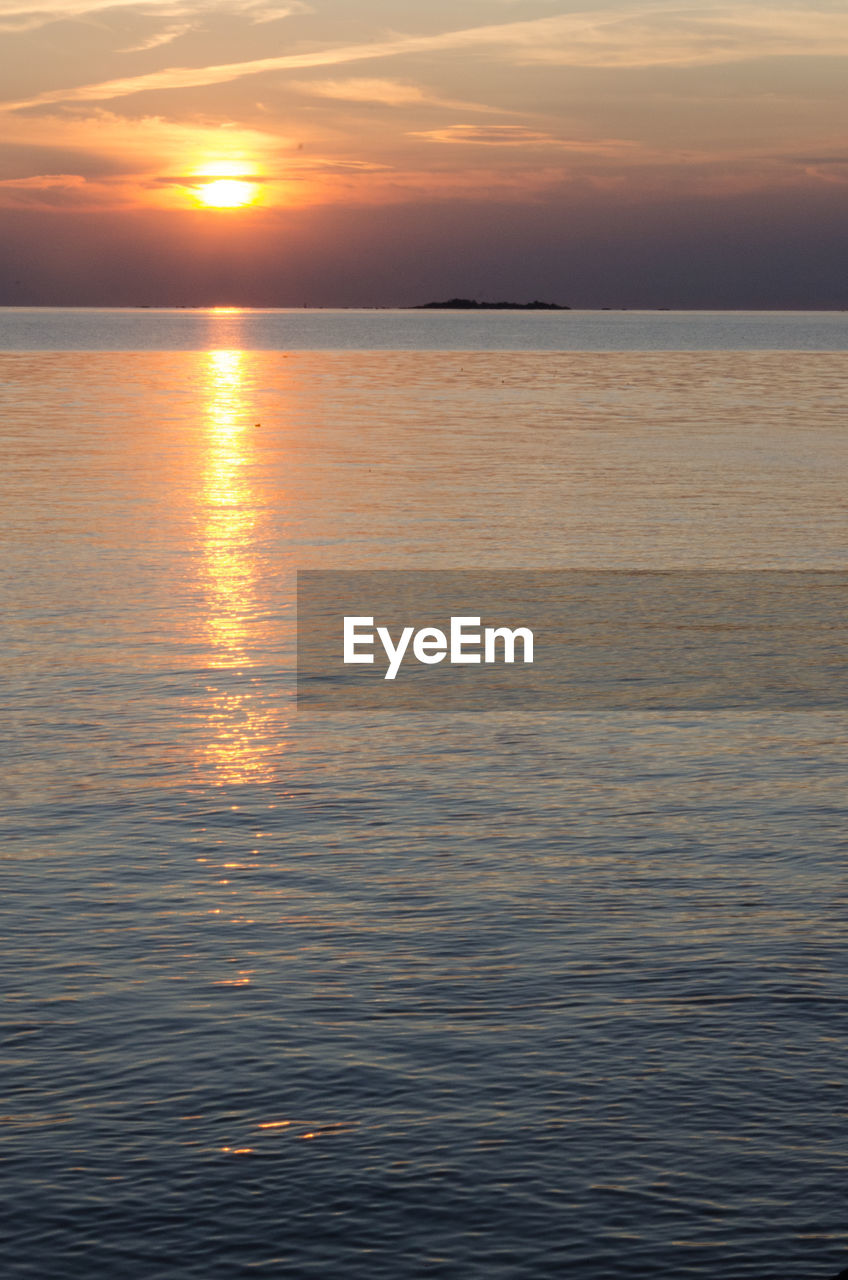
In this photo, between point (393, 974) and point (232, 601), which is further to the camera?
point (232, 601)

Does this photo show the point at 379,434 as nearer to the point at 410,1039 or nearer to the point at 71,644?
the point at 71,644

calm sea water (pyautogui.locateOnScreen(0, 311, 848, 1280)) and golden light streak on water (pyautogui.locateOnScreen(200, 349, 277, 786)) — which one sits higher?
golden light streak on water (pyautogui.locateOnScreen(200, 349, 277, 786))

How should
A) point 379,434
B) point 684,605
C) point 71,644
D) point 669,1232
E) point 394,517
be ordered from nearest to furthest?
point 669,1232
point 71,644
point 684,605
point 394,517
point 379,434

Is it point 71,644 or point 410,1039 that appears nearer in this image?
point 410,1039

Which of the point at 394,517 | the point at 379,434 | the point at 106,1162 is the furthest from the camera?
the point at 379,434

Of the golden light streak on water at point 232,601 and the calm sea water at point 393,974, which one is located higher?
the golden light streak on water at point 232,601

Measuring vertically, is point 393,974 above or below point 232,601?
below

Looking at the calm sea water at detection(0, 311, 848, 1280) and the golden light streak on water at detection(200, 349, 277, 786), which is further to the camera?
the golden light streak on water at detection(200, 349, 277, 786)

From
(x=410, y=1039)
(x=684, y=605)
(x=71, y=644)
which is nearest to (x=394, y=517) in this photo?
(x=684, y=605)

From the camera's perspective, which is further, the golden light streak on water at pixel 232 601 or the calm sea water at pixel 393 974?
the golden light streak on water at pixel 232 601

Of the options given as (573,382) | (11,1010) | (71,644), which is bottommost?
(11,1010)

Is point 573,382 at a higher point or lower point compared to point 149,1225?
higher

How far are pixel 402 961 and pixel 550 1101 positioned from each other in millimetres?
3129

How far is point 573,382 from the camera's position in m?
150
